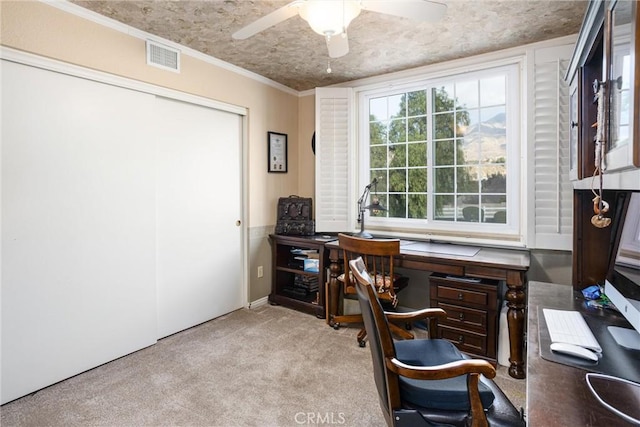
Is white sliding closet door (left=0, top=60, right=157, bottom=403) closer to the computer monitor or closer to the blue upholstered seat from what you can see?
the blue upholstered seat

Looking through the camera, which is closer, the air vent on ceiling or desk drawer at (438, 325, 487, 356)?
desk drawer at (438, 325, 487, 356)

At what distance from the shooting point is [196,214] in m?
3.02

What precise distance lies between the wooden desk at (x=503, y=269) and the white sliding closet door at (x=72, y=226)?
2064mm

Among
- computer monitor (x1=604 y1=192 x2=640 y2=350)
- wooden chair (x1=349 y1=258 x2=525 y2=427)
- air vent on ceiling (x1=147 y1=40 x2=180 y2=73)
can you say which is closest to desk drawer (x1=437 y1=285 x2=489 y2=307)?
computer monitor (x1=604 y1=192 x2=640 y2=350)

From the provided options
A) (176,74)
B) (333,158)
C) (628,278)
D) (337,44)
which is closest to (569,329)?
(628,278)

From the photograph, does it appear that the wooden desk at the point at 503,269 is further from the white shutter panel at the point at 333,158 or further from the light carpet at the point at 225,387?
the white shutter panel at the point at 333,158

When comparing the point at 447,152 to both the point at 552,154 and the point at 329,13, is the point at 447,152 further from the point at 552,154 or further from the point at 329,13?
the point at 329,13

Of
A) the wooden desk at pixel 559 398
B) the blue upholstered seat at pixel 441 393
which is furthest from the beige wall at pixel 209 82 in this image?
the wooden desk at pixel 559 398

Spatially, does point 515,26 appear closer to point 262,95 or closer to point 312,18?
point 312,18

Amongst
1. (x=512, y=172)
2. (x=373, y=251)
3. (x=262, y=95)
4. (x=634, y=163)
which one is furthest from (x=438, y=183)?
(x=634, y=163)

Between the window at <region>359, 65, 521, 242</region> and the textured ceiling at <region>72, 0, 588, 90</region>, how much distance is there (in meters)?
0.31

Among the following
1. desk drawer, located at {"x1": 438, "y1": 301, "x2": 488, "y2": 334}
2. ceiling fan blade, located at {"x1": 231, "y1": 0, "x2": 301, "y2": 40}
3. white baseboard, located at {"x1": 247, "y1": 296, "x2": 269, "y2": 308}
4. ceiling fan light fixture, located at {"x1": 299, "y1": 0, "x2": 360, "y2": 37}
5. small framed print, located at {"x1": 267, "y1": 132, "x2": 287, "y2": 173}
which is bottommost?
white baseboard, located at {"x1": 247, "y1": 296, "x2": 269, "y2": 308}

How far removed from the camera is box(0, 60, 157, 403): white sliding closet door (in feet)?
6.40

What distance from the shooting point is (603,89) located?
100 cm
